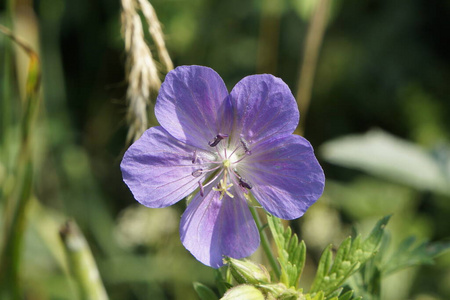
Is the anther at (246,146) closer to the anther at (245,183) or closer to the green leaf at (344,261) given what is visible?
the anther at (245,183)

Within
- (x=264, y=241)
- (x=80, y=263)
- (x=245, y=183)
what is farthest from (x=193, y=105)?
(x=80, y=263)

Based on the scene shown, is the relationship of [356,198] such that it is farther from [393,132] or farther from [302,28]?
[302,28]

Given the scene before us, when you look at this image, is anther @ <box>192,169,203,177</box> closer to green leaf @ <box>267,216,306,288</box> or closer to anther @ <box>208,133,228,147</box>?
anther @ <box>208,133,228,147</box>

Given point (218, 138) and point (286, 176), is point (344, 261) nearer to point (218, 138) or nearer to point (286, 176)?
point (286, 176)

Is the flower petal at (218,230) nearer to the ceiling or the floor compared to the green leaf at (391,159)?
nearer to the ceiling

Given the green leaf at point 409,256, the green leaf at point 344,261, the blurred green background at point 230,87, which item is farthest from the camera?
the blurred green background at point 230,87

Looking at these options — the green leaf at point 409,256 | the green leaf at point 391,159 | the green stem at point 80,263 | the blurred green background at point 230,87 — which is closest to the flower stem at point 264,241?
the green leaf at point 409,256

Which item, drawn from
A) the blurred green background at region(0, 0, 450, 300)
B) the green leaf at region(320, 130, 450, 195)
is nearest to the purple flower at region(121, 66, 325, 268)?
the green leaf at region(320, 130, 450, 195)
